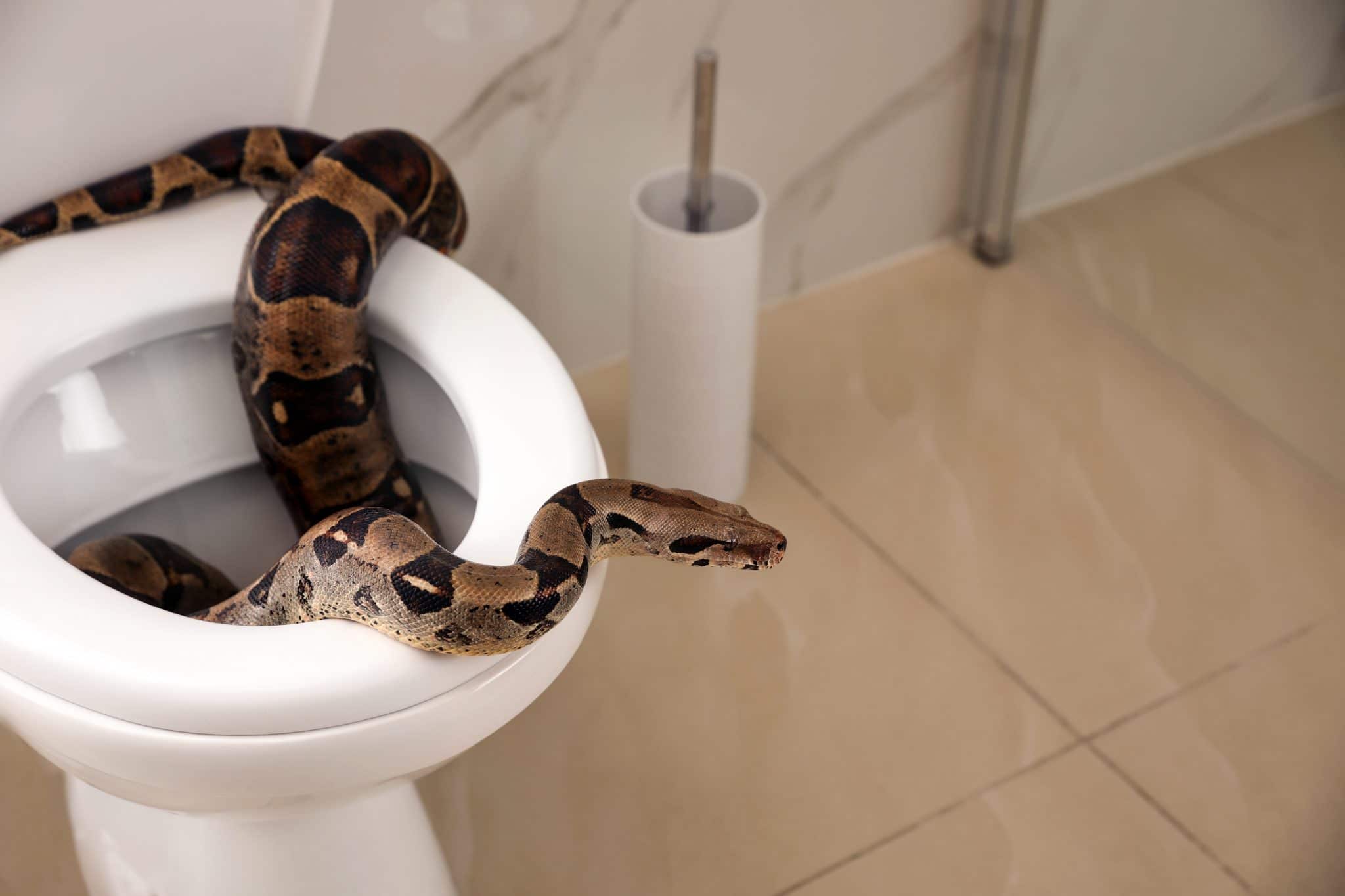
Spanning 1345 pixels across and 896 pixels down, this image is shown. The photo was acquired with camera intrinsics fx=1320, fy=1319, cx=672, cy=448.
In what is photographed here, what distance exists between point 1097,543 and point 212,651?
1230mm

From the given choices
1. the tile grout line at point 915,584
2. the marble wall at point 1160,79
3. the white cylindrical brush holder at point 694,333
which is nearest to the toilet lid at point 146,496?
the white cylindrical brush holder at point 694,333

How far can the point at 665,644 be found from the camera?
1577mm

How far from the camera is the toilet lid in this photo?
32.1 inches

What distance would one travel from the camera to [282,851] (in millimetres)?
1046

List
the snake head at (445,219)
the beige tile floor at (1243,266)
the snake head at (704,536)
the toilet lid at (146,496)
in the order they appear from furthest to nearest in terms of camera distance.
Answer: the beige tile floor at (1243,266)
the snake head at (445,219)
the snake head at (704,536)
the toilet lid at (146,496)

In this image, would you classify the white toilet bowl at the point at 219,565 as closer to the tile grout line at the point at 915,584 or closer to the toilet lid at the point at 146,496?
the toilet lid at the point at 146,496

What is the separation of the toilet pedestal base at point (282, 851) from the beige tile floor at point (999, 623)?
134 millimetres

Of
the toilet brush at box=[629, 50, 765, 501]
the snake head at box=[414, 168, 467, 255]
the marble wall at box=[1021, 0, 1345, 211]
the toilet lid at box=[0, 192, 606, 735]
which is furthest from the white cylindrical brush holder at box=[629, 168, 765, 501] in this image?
the marble wall at box=[1021, 0, 1345, 211]

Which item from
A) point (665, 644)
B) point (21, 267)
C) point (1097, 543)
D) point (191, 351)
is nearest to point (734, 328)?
point (665, 644)

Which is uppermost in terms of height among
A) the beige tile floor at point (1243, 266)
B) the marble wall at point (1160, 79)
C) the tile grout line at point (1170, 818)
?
the marble wall at point (1160, 79)

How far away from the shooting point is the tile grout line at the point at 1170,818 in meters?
1.36

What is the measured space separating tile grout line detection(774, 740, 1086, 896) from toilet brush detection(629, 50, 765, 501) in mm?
512

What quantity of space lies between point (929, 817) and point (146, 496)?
85 cm

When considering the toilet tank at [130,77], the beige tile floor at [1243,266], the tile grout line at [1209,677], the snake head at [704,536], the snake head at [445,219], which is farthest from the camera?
the beige tile floor at [1243,266]
